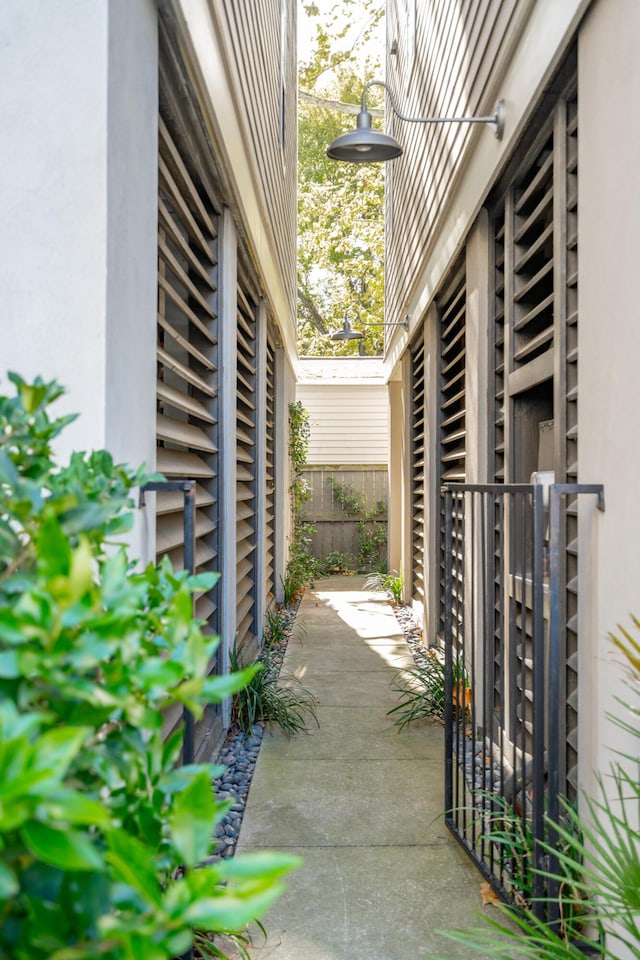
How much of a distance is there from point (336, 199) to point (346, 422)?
28.1ft

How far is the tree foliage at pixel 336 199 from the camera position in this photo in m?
16.5

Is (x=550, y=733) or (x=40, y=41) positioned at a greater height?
(x=40, y=41)

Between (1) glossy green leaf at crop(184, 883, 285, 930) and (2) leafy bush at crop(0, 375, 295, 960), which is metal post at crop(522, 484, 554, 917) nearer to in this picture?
(2) leafy bush at crop(0, 375, 295, 960)

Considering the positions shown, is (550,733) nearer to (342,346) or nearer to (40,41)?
(40,41)

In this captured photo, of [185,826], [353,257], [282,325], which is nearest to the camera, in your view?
[185,826]

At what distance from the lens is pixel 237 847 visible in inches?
105

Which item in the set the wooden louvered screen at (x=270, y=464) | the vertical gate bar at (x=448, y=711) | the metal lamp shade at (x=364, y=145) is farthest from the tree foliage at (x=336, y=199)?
the vertical gate bar at (x=448, y=711)

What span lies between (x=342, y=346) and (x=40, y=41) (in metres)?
17.8

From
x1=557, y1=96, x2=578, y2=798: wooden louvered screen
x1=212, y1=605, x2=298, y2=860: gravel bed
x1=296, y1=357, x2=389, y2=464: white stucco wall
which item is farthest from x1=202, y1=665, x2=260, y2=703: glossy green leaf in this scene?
x1=296, y1=357, x2=389, y2=464: white stucco wall

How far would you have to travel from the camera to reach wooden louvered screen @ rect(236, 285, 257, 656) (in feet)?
15.1

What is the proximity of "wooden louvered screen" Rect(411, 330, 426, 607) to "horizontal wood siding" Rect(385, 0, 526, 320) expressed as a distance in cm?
62

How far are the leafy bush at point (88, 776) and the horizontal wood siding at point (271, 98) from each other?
2.93 m

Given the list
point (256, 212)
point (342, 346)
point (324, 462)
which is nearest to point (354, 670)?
point (256, 212)

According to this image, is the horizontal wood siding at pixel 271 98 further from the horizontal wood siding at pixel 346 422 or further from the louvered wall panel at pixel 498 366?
the horizontal wood siding at pixel 346 422
